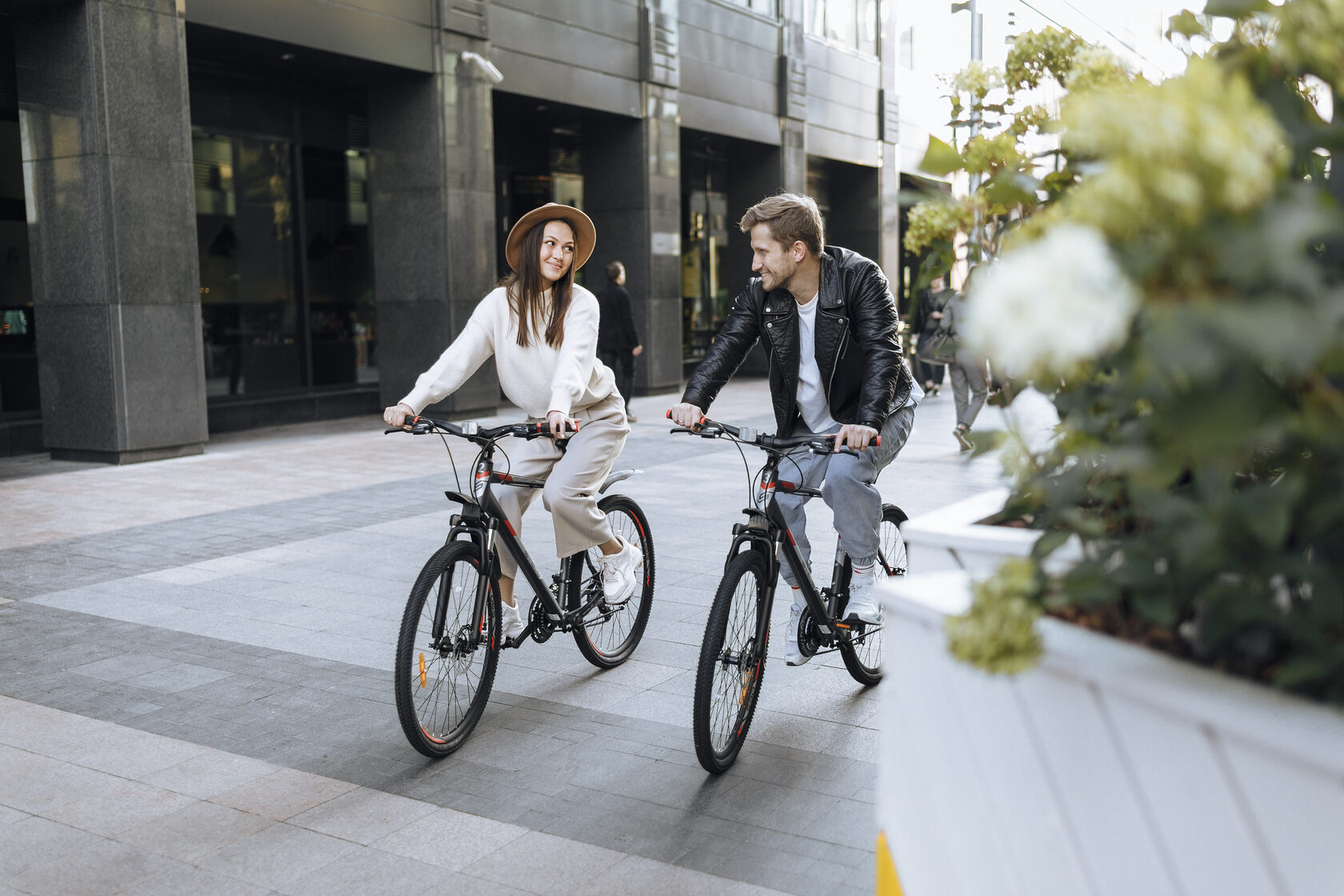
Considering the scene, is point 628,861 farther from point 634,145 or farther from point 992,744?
point 634,145

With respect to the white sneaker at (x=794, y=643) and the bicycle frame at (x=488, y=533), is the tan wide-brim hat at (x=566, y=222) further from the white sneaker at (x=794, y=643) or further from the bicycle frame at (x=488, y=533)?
the white sneaker at (x=794, y=643)

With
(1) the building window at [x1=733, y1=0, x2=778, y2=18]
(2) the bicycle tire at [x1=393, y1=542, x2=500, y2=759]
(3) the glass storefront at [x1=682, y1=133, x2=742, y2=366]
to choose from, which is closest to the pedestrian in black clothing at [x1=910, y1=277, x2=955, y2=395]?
(3) the glass storefront at [x1=682, y1=133, x2=742, y2=366]

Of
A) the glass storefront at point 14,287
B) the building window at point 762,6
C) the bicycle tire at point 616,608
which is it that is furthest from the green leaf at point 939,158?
the building window at point 762,6

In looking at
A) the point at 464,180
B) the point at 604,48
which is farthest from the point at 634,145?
the point at 464,180

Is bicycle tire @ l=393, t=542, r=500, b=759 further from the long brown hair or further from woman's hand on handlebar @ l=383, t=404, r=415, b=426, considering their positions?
the long brown hair

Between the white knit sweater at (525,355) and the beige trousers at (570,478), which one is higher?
the white knit sweater at (525,355)

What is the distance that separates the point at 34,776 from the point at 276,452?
912cm

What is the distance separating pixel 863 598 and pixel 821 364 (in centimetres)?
90

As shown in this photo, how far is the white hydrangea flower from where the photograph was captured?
48.6 inches

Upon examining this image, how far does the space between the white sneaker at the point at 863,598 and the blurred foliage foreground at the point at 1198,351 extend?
272cm

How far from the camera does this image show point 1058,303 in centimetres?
124

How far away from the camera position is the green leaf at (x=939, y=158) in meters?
1.87

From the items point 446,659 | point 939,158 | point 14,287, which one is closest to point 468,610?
point 446,659

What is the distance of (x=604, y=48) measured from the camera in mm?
17750
